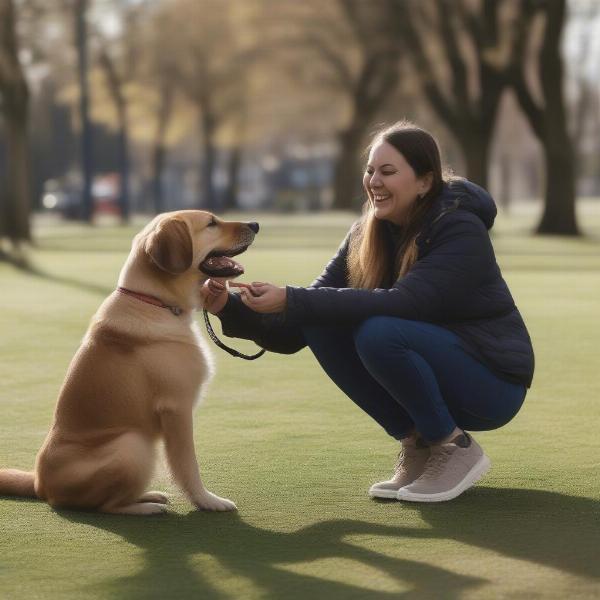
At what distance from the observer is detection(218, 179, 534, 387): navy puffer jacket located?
18.1 feet

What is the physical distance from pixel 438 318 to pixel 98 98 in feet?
158

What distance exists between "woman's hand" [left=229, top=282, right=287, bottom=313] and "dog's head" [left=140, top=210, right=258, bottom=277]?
0.59 feet

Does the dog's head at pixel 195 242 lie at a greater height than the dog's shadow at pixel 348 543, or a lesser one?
greater

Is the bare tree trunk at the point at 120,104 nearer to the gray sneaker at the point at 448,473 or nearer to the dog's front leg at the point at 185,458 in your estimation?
the gray sneaker at the point at 448,473

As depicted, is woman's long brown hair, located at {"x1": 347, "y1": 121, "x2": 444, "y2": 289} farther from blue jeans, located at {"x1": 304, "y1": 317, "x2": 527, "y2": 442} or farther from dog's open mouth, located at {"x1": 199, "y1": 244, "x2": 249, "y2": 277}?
dog's open mouth, located at {"x1": 199, "y1": 244, "x2": 249, "y2": 277}

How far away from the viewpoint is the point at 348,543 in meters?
5.01

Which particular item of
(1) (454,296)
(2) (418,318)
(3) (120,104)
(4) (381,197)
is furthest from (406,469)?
(3) (120,104)

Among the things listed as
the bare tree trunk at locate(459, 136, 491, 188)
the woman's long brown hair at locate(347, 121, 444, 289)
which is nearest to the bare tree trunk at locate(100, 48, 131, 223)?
the bare tree trunk at locate(459, 136, 491, 188)

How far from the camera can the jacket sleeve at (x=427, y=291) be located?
5.50 m

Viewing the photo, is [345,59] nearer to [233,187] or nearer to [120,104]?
[120,104]

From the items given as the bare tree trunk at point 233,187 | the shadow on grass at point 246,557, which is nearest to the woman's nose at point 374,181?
the shadow on grass at point 246,557

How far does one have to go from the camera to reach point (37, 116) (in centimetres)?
8206

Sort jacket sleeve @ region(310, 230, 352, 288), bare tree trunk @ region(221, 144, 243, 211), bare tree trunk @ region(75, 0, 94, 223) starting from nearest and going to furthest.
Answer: jacket sleeve @ region(310, 230, 352, 288) < bare tree trunk @ region(75, 0, 94, 223) < bare tree trunk @ region(221, 144, 243, 211)

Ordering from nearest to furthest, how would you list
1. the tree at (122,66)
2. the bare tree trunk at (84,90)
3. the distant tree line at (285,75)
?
the distant tree line at (285,75) → the bare tree trunk at (84,90) → the tree at (122,66)
